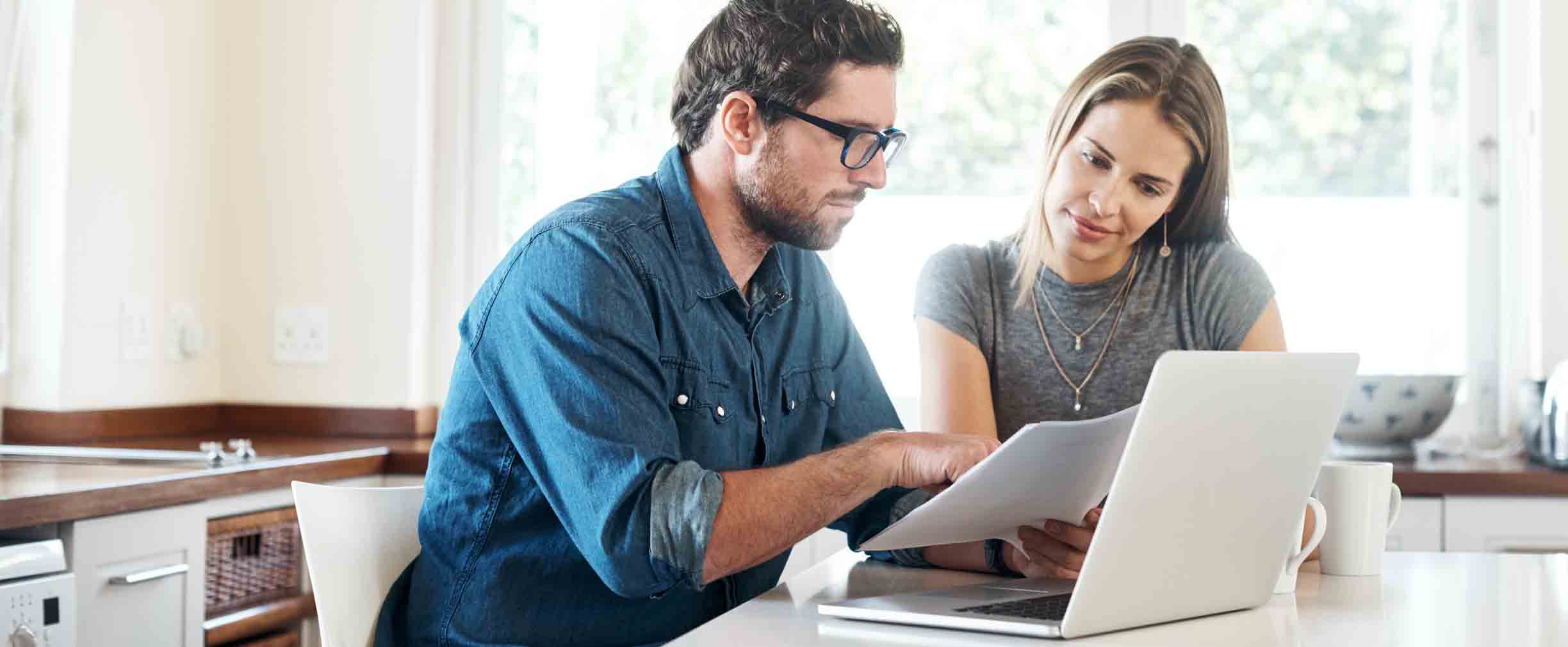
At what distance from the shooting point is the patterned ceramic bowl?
2590 millimetres

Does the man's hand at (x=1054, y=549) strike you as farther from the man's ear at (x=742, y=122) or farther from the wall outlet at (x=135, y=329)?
the wall outlet at (x=135, y=329)

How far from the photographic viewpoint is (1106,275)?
192 cm

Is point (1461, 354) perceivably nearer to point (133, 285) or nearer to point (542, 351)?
point (542, 351)

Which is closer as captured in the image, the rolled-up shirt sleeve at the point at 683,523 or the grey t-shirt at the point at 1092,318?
the rolled-up shirt sleeve at the point at 683,523

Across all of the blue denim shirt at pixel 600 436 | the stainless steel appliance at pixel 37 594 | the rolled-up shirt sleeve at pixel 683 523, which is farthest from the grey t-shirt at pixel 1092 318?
the stainless steel appliance at pixel 37 594

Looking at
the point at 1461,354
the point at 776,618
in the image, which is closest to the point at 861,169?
the point at 776,618

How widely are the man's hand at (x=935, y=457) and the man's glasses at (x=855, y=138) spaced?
34 centimetres

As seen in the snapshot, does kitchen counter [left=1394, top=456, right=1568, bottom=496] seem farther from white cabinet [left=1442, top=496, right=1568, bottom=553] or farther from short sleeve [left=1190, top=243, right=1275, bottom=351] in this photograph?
short sleeve [left=1190, top=243, right=1275, bottom=351]

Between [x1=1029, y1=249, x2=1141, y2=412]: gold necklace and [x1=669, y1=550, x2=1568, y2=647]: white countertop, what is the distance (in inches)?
18.8

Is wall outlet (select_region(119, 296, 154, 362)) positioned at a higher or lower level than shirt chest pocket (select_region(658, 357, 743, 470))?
higher

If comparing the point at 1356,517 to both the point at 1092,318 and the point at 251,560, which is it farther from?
the point at 251,560

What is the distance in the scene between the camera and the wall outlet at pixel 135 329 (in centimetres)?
267

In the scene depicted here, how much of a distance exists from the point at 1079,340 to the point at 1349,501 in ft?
1.78

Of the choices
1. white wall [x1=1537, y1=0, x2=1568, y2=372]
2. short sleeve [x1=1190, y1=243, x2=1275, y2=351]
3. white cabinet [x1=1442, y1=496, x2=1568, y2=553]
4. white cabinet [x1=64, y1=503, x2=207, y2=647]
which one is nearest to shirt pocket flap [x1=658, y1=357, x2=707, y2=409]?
short sleeve [x1=1190, y1=243, x2=1275, y2=351]
